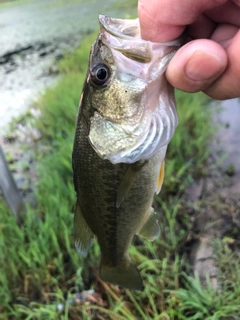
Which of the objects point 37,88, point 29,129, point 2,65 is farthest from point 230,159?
point 2,65

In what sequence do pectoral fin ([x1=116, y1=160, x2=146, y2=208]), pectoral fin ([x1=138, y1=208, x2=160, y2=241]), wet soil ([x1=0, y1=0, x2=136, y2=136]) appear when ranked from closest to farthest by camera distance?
pectoral fin ([x1=116, y1=160, x2=146, y2=208]) → pectoral fin ([x1=138, y1=208, x2=160, y2=241]) → wet soil ([x1=0, y1=0, x2=136, y2=136])

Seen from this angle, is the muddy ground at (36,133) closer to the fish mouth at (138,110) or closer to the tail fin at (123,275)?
the tail fin at (123,275)

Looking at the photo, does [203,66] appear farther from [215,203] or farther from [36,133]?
[36,133]

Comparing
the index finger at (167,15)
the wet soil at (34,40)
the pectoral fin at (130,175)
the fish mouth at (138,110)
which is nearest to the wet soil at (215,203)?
the pectoral fin at (130,175)

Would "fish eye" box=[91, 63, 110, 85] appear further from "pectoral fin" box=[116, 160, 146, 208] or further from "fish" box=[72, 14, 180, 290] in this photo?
"pectoral fin" box=[116, 160, 146, 208]

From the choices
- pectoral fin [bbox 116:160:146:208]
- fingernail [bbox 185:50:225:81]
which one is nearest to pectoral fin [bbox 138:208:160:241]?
pectoral fin [bbox 116:160:146:208]

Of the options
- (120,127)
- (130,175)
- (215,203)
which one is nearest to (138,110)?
(120,127)
